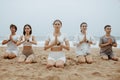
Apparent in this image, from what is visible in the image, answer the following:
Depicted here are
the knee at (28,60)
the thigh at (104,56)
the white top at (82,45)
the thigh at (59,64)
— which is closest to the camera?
the thigh at (59,64)

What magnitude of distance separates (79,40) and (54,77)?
193 cm

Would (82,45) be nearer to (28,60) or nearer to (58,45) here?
(58,45)

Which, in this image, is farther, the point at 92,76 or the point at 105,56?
the point at 105,56

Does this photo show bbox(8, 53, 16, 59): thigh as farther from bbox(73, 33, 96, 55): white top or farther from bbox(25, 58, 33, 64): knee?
bbox(73, 33, 96, 55): white top

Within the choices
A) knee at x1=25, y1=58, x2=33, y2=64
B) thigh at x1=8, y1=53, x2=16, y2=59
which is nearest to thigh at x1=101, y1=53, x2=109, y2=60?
knee at x1=25, y1=58, x2=33, y2=64

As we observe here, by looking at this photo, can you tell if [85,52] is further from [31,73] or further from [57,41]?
[31,73]

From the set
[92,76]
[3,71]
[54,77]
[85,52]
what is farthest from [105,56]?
[3,71]

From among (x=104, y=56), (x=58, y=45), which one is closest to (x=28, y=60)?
(x=58, y=45)

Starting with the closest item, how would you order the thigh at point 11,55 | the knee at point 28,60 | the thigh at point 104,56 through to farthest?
1. the knee at point 28,60
2. the thigh at point 104,56
3. the thigh at point 11,55

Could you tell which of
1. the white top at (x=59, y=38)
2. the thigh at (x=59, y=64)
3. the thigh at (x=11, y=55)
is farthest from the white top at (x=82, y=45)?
the thigh at (x=11, y=55)

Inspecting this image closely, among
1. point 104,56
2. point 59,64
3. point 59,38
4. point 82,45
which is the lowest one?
point 59,64

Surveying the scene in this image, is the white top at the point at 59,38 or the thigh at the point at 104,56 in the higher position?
the white top at the point at 59,38

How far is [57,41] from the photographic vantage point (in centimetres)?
476

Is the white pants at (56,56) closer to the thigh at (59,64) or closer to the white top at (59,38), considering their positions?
the thigh at (59,64)
